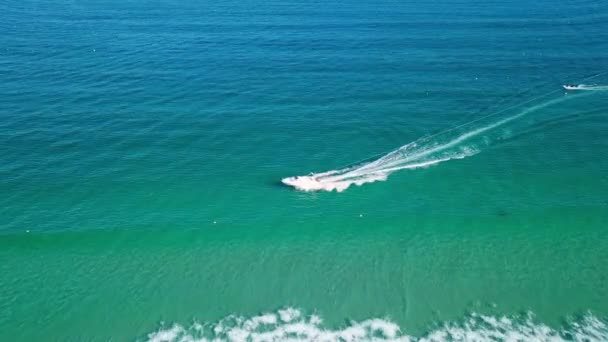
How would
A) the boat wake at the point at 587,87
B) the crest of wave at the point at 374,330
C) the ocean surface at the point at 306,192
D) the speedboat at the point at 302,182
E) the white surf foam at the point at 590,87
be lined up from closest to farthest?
1. the crest of wave at the point at 374,330
2. the ocean surface at the point at 306,192
3. the speedboat at the point at 302,182
4. the boat wake at the point at 587,87
5. the white surf foam at the point at 590,87

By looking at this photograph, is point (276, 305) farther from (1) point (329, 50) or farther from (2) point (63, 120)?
(1) point (329, 50)

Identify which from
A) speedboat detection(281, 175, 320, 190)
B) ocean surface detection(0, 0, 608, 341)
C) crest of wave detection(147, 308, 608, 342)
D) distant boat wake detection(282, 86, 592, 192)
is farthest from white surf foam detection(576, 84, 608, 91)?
speedboat detection(281, 175, 320, 190)

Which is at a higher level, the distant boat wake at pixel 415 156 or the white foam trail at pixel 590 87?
the white foam trail at pixel 590 87

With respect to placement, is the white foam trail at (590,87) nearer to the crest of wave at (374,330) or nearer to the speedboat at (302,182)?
the crest of wave at (374,330)

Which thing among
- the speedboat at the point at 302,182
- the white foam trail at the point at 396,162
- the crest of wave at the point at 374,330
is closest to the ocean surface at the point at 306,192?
the crest of wave at the point at 374,330

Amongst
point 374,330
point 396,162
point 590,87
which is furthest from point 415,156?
point 590,87

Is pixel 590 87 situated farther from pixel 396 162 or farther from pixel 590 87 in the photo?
pixel 396 162

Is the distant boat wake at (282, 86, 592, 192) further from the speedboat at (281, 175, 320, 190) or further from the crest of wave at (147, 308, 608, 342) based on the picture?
the crest of wave at (147, 308, 608, 342)
